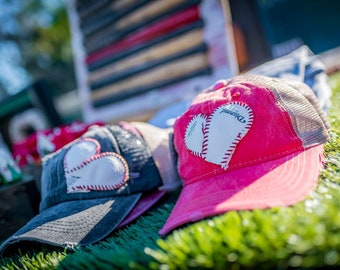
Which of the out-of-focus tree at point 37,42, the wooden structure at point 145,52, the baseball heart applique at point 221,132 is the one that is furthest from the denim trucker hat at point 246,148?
the out-of-focus tree at point 37,42

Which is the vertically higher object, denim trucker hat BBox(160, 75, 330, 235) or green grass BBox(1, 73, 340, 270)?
denim trucker hat BBox(160, 75, 330, 235)

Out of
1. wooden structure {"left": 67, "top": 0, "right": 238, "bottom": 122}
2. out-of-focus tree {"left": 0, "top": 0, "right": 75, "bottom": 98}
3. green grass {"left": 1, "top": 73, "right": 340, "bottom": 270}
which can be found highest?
out-of-focus tree {"left": 0, "top": 0, "right": 75, "bottom": 98}

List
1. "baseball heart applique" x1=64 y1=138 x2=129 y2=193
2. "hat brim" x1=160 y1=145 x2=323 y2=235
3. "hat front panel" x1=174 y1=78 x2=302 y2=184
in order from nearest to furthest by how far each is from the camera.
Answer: "hat brim" x1=160 y1=145 x2=323 y2=235 → "hat front panel" x1=174 y1=78 x2=302 y2=184 → "baseball heart applique" x1=64 y1=138 x2=129 y2=193

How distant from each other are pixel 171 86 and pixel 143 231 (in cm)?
221

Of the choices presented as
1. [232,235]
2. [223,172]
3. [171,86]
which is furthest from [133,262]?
[171,86]

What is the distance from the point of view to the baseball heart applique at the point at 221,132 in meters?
1.05

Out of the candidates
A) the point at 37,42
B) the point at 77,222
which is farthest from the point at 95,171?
the point at 37,42

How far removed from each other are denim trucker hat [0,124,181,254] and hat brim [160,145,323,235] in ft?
1.05

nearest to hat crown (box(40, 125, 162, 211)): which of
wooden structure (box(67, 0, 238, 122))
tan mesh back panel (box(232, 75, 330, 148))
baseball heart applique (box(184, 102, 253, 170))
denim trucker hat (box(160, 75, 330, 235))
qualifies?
denim trucker hat (box(160, 75, 330, 235))

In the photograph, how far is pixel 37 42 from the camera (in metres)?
17.0

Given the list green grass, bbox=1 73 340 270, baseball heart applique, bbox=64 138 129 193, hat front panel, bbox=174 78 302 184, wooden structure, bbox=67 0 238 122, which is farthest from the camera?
wooden structure, bbox=67 0 238 122

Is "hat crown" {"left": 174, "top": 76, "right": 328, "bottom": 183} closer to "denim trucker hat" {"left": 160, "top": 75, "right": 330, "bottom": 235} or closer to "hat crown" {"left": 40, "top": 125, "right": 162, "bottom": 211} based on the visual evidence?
"denim trucker hat" {"left": 160, "top": 75, "right": 330, "bottom": 235}

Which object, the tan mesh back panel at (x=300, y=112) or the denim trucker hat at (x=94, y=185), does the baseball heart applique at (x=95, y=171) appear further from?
the tan mesh back panel at (x=300, y=112)

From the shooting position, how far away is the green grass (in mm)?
639
